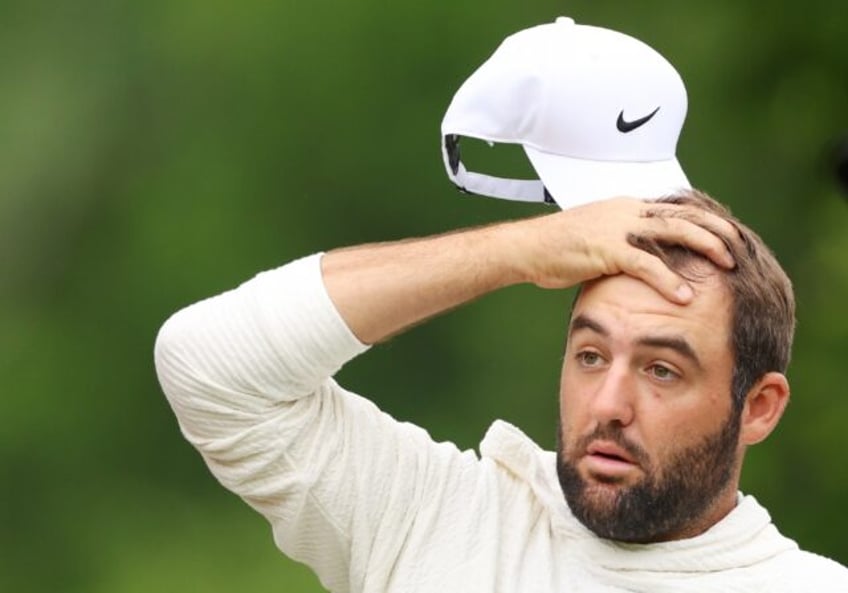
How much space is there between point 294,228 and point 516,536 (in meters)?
6.69

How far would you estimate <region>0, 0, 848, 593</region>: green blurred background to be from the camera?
32.9 ft

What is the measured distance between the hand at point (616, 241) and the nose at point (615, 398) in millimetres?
137

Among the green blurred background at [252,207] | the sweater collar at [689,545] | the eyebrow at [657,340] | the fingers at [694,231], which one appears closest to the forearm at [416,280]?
the eyebrow at [657,340]

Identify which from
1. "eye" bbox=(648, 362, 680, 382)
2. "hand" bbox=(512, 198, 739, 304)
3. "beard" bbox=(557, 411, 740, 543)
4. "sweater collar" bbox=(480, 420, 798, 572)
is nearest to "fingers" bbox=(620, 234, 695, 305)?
"hand" bbox=(512, 198, 739, 304)

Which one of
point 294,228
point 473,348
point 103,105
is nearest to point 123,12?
point 103,105

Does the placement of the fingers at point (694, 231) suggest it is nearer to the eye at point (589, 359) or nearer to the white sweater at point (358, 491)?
the eye at point (589, 359)

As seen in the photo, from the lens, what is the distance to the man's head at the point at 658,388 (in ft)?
12.7

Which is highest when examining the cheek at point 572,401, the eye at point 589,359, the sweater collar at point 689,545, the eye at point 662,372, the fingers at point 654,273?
the fingers at point 654,273

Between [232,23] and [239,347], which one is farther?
[232,23]

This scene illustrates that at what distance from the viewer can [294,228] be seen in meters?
10.7

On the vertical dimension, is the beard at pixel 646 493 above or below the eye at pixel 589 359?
below

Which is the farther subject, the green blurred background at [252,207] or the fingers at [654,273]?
the green blurred background at [252,207]

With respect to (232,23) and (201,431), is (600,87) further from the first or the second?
(232,23)

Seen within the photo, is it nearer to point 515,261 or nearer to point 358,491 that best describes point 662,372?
point 515,261
